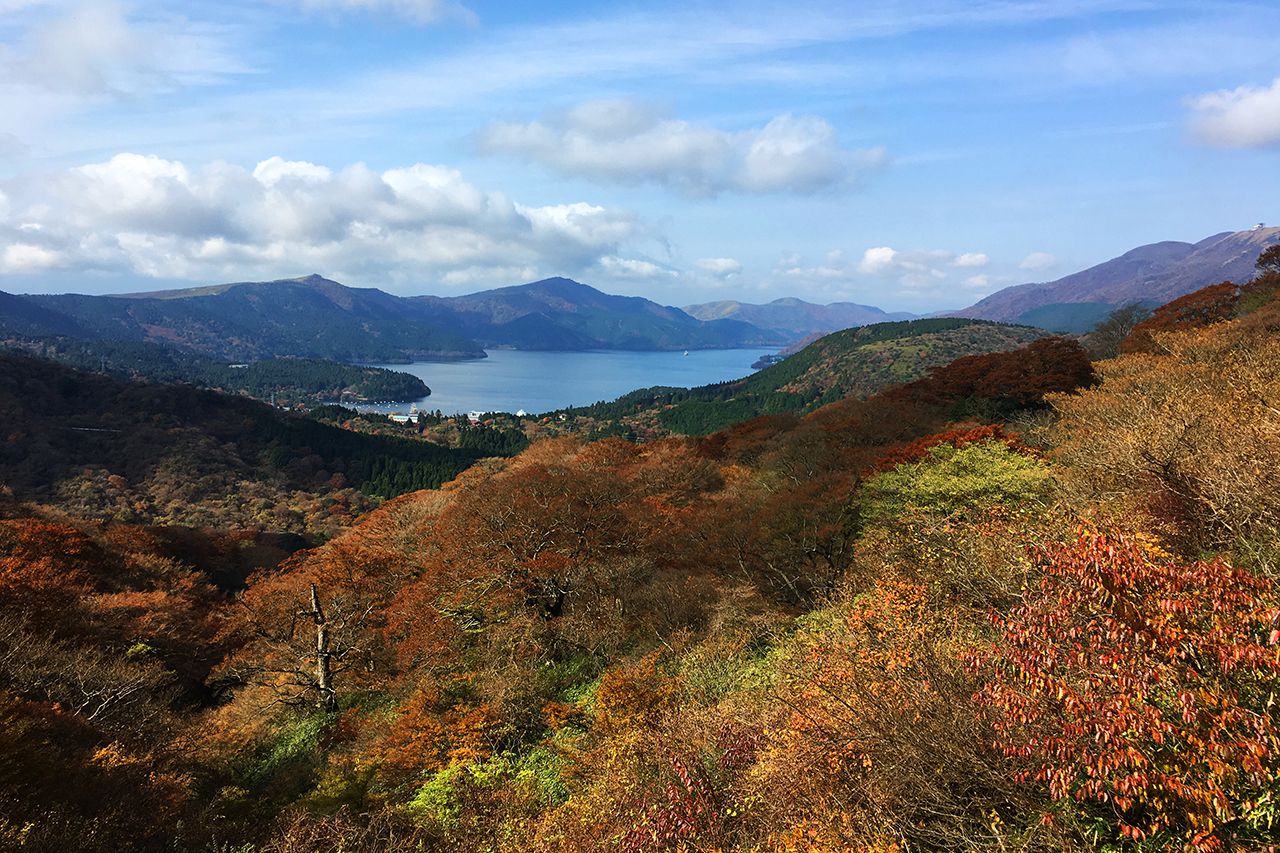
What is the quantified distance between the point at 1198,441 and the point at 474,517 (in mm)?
20137

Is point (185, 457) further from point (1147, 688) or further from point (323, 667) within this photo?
point (1147, 688)

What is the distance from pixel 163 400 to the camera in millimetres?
107375

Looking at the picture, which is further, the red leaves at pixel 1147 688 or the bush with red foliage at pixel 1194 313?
the bush with red foliage at pixel 1194 313

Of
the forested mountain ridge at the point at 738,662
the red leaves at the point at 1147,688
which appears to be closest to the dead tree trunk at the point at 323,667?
the forested mountain ridge at the point at 738,662

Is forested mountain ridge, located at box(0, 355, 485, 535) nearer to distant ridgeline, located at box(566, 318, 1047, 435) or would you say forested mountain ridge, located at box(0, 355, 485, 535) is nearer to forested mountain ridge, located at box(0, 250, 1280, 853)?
distant ridgeline, located at box(566, 318, 1047, 435)

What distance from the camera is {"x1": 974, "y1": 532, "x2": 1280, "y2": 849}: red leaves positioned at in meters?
5.28

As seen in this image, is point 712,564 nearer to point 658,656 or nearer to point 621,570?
point 621,570

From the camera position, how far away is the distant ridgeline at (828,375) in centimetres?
12462

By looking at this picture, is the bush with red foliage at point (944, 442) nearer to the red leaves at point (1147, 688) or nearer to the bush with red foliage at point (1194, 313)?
the red leaves at point (1147, 688)

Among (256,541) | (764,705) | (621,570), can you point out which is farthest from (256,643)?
(256,541)

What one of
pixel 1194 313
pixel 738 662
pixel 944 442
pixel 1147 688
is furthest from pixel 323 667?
pixel 1194 313

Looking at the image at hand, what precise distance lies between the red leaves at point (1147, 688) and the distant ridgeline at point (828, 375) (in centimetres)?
10445

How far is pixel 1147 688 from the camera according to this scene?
552cm


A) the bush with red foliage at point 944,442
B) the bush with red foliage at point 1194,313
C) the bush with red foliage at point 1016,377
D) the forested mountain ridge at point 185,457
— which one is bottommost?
the forested mountain ridge at point 185,457
